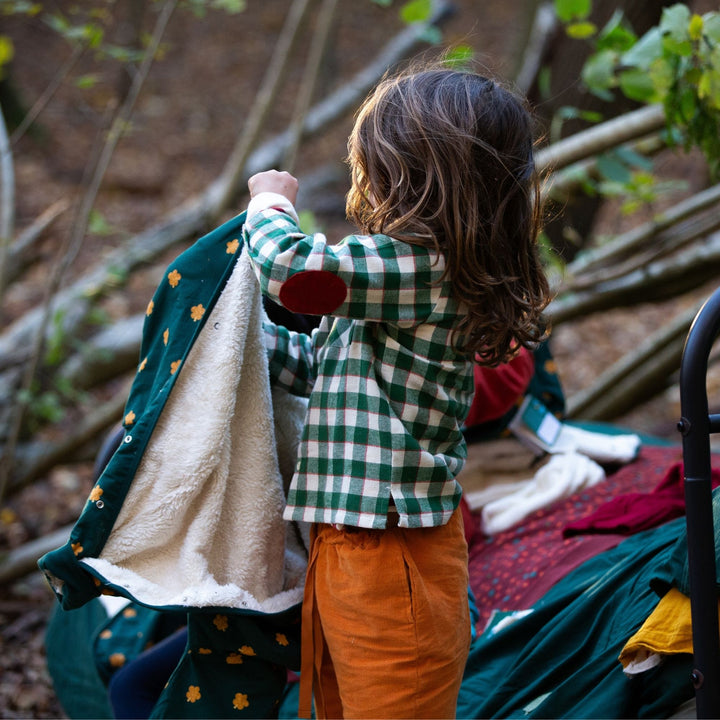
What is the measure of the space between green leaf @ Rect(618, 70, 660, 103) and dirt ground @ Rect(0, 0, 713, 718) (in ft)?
3.84

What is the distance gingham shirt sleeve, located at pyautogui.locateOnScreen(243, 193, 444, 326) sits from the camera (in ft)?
4.98

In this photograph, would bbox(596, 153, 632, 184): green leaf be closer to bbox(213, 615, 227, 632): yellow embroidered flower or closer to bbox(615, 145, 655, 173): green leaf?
bbox(615, 145, 655, 173): green leaf

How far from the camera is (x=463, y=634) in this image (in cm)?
171

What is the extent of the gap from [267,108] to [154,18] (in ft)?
27.4

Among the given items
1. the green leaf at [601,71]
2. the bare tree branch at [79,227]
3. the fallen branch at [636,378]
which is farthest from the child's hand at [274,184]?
the fallen branch at [636,378]

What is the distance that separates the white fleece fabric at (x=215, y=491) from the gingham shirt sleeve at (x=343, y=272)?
197mm

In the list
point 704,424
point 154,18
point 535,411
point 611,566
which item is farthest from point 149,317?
point 154,18

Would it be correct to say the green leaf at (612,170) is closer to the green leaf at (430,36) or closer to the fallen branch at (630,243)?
the fallen branch at (630,243)

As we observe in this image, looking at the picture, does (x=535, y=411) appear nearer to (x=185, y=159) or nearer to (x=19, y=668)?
(x=19, y=668)

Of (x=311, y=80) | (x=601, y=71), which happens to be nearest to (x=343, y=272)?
(x=601, y=71)

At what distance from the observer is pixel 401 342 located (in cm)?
165

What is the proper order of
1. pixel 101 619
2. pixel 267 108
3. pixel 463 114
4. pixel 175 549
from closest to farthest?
1. pixel 463 114
2. pixel 175 549
3. pixel 101 619
4. pixel 267 108

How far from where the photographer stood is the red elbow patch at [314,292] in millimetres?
1515

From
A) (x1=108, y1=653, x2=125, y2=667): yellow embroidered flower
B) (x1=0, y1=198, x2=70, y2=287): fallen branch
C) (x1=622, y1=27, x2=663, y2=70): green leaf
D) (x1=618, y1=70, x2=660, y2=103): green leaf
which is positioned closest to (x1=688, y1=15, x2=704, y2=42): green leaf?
(x1=622, y1=27, x2=663, y2=70): green leaf
